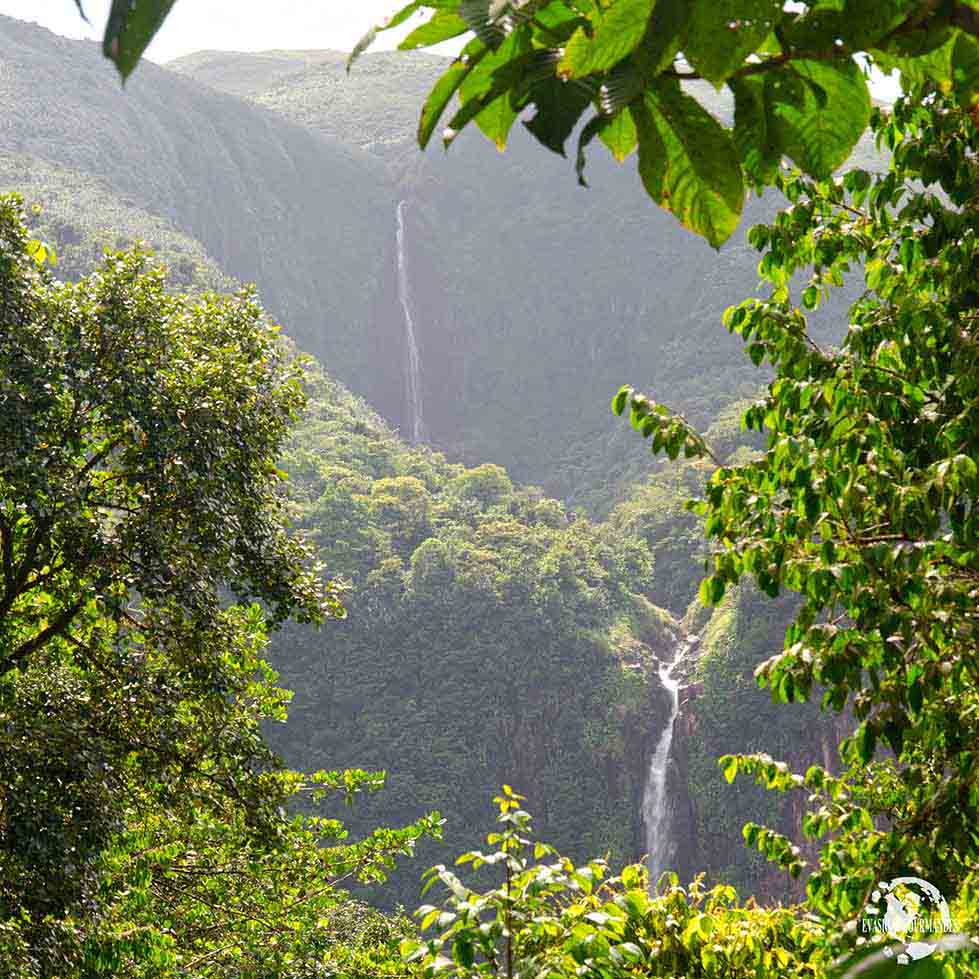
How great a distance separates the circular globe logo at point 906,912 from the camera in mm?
1373

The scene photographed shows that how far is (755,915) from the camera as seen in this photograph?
2547 millimetres

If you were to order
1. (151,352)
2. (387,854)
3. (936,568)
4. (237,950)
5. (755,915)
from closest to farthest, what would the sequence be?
(936,568) → (755,915) → (151,352) → (237,950) → (387,854)

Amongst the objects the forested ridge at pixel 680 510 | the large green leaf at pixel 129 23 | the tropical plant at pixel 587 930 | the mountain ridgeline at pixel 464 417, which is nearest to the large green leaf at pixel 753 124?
the forested ridge at pixel 680 510

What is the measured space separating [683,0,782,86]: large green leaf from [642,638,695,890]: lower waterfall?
70.8 ft

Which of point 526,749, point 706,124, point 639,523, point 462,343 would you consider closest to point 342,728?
point 526,749

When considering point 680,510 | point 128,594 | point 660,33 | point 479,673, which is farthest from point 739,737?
point 660,33

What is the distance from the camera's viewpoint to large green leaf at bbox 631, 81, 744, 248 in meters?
0.42

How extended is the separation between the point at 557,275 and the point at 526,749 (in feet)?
105

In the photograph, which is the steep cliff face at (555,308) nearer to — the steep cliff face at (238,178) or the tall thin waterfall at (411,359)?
the tall thin waterfall at (411,359)

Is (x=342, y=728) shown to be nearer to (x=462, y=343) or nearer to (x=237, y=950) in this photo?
(x=237, y=950)

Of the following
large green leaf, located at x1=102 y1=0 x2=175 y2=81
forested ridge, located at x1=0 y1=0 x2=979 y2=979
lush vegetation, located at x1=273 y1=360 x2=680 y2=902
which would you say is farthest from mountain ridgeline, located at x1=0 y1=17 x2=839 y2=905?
large green leaf, located at x1=102 y1=0 x2=175 y2=81

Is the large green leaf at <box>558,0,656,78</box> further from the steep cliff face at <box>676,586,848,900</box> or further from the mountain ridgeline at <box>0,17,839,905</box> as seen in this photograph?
the steep cliff face at <box>676,586,848,900</box>

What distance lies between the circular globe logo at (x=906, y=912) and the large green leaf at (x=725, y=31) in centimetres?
110

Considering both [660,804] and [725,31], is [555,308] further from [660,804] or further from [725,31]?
[725,31]
